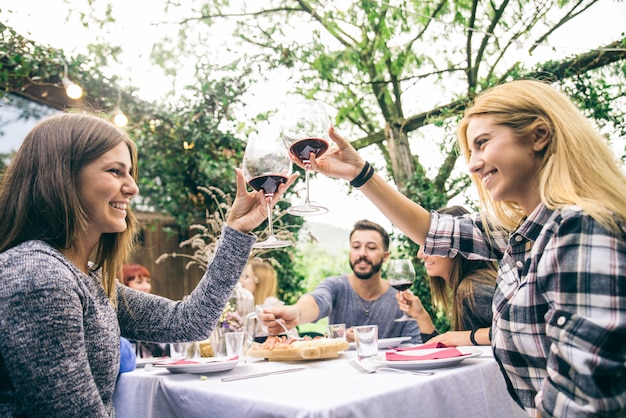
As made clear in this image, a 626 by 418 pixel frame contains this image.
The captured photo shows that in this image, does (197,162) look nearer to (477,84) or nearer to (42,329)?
(477,84)

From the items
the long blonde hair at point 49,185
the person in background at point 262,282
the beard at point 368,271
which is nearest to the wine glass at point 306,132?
the long blonde hair at point 49,185

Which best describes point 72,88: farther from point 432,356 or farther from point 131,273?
point 432,356

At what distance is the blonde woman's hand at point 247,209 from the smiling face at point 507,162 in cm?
60

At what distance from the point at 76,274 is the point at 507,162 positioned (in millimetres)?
1122

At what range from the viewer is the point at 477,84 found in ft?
16.6

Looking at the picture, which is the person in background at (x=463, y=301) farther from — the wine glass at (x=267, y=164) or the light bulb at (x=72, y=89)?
the light bulb at (x=72, y=89)

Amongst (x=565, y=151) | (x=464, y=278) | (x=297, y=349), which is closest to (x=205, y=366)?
(x=297, y=349)

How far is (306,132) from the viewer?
1.50 metres

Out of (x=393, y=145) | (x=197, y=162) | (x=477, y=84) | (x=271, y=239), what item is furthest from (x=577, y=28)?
(x=271, y=239)

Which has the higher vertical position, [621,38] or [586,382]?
[621,38]

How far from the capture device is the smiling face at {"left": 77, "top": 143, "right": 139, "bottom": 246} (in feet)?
4.12

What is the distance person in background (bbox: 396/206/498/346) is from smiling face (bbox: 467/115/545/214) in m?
0.81

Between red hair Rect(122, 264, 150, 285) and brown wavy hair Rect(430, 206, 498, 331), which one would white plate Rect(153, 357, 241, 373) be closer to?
brown wavy hair Rect(430, 206, 498, 331)

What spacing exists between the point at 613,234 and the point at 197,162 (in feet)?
15.7
